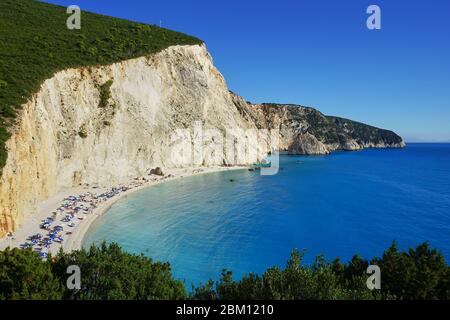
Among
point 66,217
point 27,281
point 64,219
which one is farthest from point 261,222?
point 27,281

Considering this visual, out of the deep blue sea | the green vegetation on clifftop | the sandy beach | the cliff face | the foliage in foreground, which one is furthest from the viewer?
A: the green vegetation on clifftop

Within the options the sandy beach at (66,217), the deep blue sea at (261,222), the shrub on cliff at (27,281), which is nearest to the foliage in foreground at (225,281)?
the shrub on cliff at (27,281)

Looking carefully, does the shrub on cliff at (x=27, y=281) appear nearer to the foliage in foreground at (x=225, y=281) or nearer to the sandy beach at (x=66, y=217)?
the foliage in foreground at (x=225, y=281)

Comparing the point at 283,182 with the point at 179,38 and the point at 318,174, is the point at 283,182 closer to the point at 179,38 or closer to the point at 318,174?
the point at 318,174

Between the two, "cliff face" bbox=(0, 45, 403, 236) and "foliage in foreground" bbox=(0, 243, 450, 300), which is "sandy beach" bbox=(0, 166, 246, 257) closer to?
"cliff face" bbox=(0, 45, 403, 236)

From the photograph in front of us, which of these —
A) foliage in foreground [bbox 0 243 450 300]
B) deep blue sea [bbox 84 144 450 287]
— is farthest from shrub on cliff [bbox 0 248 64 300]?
deep blue sea [bbox 84 144 450 287]
